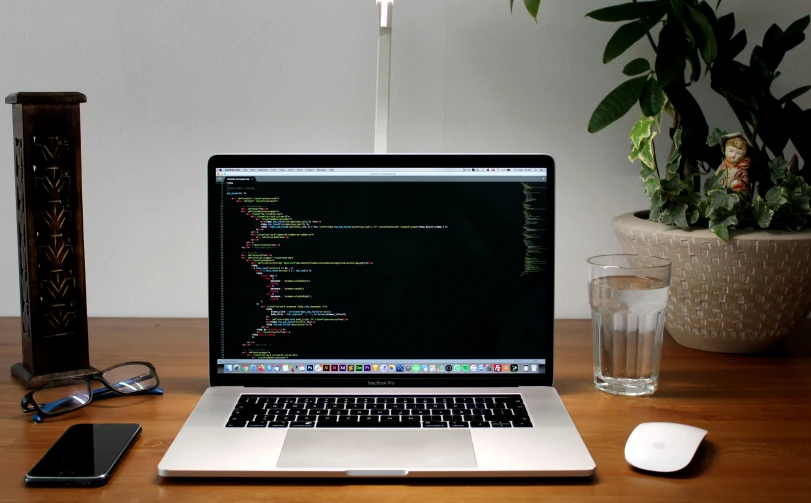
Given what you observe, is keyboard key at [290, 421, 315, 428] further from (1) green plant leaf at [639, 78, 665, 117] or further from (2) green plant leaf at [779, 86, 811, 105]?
(2) green plant leaf at [779, 86, 811, 105]

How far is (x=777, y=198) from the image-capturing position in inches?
42.2

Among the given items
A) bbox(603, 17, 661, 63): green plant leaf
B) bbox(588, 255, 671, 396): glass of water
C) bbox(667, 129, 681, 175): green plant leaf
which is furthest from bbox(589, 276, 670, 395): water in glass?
bbox(603, 17, 661, 63): green plant leaf

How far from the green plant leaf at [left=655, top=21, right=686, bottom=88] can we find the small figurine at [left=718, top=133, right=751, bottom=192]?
12 cm

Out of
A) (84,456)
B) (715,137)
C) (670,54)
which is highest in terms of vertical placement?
(670,54)

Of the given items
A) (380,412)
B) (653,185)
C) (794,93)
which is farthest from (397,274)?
(794,93)

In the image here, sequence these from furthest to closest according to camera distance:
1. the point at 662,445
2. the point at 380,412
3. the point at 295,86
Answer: the point at 295,86 → the point at 380,412 → the point at 662,445

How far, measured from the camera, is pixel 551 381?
993mm

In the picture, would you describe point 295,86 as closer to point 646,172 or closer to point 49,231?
point 49,231

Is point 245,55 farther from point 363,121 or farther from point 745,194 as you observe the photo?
point 745,194

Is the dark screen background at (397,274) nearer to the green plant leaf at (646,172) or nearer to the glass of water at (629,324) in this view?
the glass of water at (629,324)

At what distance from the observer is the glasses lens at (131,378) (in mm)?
1008

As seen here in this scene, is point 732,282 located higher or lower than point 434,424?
higher

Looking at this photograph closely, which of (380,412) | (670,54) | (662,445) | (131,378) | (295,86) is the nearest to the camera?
(662,445)

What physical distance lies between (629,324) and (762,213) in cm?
25
